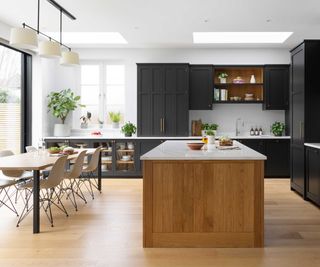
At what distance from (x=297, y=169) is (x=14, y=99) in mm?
5295

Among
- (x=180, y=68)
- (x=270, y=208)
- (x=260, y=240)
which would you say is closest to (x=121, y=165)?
(x=180, y=68)

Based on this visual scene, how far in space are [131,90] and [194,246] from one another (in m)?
5.25

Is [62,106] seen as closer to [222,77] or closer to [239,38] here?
[222,77]

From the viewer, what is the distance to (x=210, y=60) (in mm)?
7941

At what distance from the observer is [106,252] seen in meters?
3.24

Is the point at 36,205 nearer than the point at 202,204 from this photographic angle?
No

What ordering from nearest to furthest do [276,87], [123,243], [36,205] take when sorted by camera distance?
[123,243]
[36,205]
[276,87]

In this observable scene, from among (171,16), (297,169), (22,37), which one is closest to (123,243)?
(22,37)

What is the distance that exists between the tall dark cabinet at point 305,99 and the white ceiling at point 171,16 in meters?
0.62

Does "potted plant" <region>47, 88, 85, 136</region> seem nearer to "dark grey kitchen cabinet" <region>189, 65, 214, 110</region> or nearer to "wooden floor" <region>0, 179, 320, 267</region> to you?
"dark grey kitchen cabinet" <region>189, 65, 214, 110</region>

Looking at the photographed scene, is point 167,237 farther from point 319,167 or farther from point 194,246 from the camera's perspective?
point 319,167

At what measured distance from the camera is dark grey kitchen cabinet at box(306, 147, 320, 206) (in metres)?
4.87

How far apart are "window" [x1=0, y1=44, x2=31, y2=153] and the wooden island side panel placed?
4.18 metres

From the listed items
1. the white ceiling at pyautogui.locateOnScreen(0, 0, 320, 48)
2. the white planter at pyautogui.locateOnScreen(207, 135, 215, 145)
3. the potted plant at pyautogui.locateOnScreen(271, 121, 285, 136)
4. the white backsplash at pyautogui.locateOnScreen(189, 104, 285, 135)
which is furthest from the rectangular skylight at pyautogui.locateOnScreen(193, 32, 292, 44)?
the white planter at pyautogui.locateOnScreen(207, 135, 215, 145)
